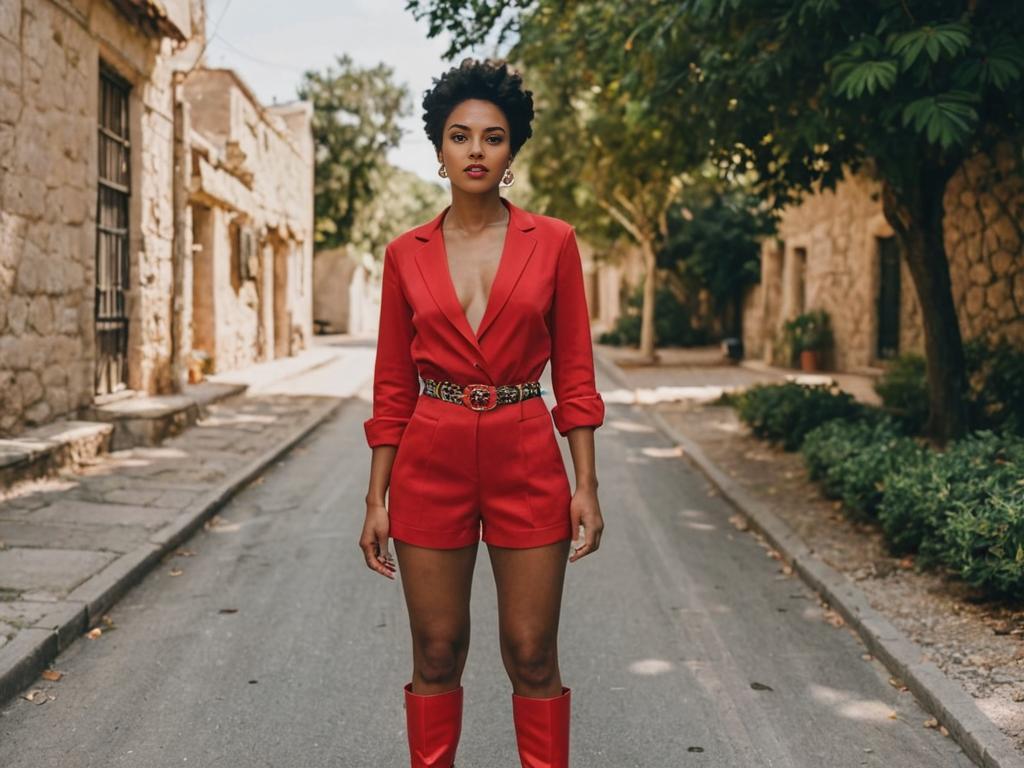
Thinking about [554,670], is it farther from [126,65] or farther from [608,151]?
[608,151]

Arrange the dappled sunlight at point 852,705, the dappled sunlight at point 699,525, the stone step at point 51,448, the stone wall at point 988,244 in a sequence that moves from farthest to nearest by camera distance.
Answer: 1. the stone wall at point 988,244
2. the dappled sunlight at point 699,525
3. the stone step at point 51,448
4. the dappled sunlight at point 852,705

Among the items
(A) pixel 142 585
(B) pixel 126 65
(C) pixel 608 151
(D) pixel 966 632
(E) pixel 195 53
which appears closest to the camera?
(D) pixel 966 632

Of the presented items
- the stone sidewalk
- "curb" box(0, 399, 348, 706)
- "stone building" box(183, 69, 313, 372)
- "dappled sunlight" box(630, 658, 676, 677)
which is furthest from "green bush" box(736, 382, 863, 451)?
"stone building" box(183, 69, 313, 372)

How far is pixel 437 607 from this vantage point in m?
2.72

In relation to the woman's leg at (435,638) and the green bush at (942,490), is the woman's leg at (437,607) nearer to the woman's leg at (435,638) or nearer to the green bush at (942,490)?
the woman's leg at (435,638)

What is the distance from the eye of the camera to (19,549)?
590 centimetres

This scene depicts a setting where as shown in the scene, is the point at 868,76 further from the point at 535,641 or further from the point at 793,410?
the point at 793,410

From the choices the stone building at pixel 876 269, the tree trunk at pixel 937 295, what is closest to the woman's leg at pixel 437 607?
the tree trunk at pixel 937 295

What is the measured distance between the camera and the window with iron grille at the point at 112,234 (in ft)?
33.4

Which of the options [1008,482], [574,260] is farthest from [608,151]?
[574,260]

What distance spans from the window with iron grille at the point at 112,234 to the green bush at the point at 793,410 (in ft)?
20.6

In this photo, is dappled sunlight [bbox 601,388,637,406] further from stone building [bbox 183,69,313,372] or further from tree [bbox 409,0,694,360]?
stone building [bbox 183,69,313,372]

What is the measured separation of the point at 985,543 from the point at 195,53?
34.2ft

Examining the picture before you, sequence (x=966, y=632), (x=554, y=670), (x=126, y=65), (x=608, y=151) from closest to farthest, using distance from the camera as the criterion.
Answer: (x=554, y=670), (x=966, y=632), (x=126, y=65), (x=608, y=151)
